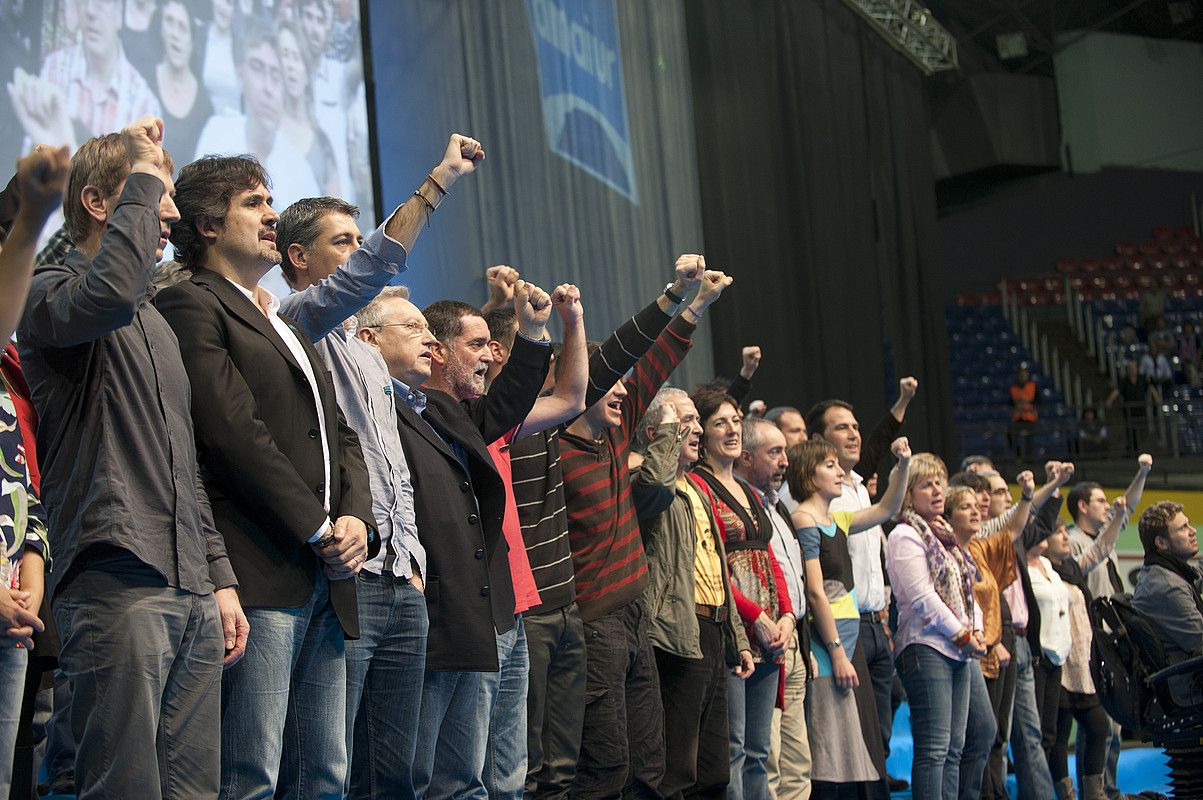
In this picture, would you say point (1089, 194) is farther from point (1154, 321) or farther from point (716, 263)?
point (716, 263)

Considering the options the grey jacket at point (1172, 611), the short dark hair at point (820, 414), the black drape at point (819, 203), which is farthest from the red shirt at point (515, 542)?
the black drape at point (819, 203)

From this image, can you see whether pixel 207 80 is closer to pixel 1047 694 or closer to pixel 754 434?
pixel 754 434

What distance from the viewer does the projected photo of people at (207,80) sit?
16.5 ft

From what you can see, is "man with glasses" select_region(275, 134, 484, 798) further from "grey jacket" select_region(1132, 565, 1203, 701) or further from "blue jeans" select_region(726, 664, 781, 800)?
"grey jacket" select_region(1132, 565, 1203, 701)

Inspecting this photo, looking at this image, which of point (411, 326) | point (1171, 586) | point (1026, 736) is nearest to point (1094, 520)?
point (1171, 586)

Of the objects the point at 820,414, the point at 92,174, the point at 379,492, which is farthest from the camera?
the point at 820,414

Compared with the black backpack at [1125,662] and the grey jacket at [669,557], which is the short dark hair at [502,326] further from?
the black backpack at [1125,662]

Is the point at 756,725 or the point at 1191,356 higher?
the point at 1191,356

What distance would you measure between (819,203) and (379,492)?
26.8 ft

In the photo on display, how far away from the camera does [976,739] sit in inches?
188

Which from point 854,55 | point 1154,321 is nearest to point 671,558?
point 854,55

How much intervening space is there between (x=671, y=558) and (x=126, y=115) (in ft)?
9.94

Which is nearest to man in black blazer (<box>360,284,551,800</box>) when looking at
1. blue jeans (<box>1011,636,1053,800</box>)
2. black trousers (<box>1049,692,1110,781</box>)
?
blue jeans (<box>1011,636,1053,800</box>)

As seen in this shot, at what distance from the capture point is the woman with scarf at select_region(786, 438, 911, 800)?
4312mm
